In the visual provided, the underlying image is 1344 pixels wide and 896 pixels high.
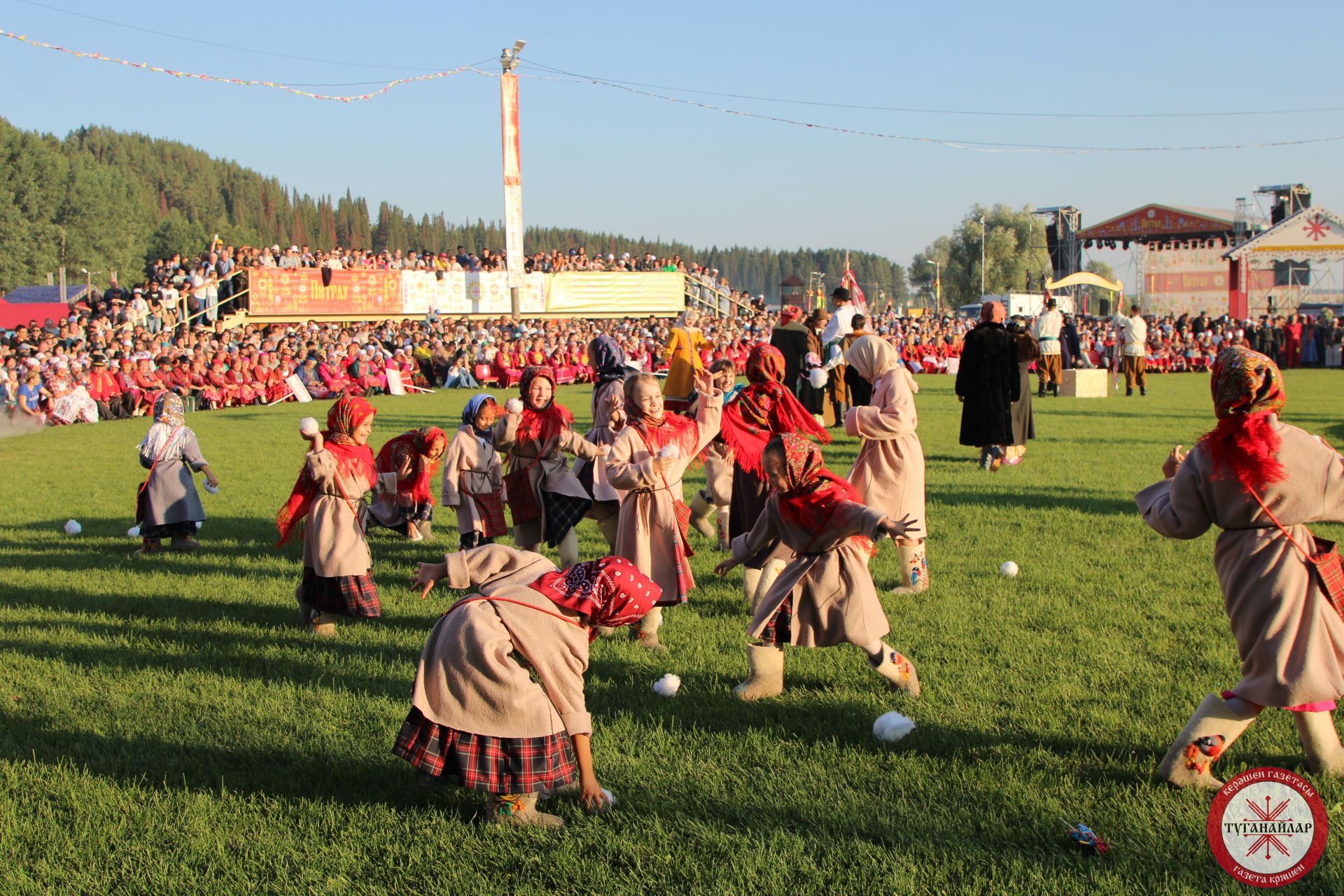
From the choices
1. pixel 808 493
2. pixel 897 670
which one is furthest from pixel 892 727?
pixel 808 493

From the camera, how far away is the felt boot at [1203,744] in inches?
160

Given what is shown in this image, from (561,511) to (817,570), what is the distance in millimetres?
2816

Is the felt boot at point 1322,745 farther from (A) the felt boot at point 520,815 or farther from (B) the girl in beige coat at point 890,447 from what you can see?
(B) the girl in beige coat at point 890,447

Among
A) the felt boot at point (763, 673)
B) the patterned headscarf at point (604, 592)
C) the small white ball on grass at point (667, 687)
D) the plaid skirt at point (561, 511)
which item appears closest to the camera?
the patterned headscarf at point (604, 592)

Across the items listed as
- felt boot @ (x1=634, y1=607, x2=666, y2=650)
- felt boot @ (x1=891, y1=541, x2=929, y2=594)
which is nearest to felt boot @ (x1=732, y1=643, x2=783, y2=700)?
felt boot @ (x1=634, y1=607, x2=666, y2=650)

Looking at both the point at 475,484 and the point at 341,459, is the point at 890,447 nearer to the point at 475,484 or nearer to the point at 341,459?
the point at 475,484

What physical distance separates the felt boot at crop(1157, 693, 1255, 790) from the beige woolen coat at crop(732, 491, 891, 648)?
1.39 m

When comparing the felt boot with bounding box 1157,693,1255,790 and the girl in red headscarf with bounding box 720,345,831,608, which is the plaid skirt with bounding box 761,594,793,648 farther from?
the felt boot with bounding box 1157,693,1255,790

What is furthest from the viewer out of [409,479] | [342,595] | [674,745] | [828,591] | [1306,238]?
[1306,238]

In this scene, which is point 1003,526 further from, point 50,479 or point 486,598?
point 50,479

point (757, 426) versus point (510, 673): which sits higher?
point (757, 426)

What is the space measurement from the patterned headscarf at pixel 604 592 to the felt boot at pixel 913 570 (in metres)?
3.77

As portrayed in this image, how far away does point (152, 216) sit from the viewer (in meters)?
111

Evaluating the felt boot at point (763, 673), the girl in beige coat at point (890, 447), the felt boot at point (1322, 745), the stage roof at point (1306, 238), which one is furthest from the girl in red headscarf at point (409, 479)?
the stage roof at point (1306, 238)
